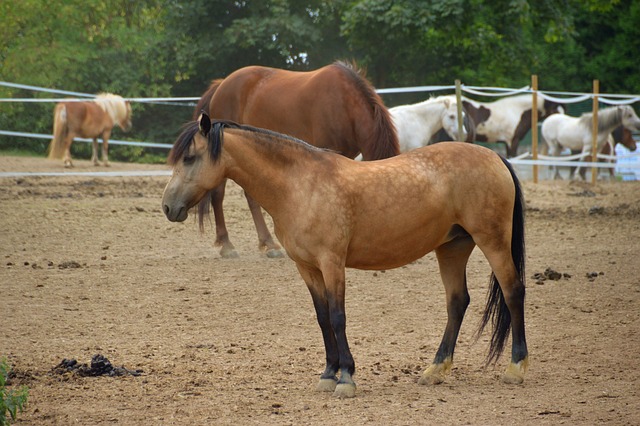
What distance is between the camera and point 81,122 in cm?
1889

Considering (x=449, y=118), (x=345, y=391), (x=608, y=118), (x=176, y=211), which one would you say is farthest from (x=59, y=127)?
(x=345, y=391)

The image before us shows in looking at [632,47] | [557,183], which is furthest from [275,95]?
[632,47]

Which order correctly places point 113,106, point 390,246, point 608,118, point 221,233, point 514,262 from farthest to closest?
point 113,106
point 608,118
point 221,233
point 514,262
point 390,246

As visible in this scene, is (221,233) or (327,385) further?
(221,233)

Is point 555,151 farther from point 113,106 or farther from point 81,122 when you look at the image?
point 81,122

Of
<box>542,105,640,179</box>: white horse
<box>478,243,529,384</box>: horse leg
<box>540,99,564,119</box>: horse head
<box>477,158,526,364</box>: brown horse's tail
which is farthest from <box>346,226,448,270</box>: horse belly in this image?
<box>540,99,564,119</box>: horse head

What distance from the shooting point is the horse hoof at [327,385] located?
4.63 metres

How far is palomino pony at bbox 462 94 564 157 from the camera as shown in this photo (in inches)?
784

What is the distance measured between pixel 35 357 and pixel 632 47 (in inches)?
1040

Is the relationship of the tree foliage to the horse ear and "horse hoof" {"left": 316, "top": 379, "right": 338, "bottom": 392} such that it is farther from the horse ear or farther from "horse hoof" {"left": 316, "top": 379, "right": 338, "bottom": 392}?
"horse hoof" {"left": 316, "top": 379, "right": 338, "bottom": 392}

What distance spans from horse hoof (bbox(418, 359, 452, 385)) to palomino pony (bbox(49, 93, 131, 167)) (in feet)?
47.8

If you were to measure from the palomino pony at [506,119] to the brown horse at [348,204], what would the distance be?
1529 cm

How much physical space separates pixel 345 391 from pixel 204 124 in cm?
161

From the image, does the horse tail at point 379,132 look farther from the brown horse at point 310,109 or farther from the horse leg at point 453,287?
the horse leg at point 453,287
